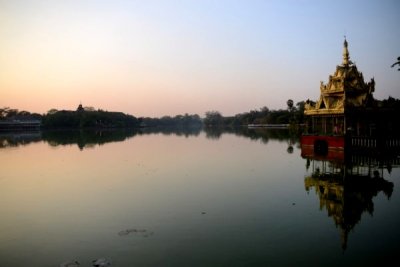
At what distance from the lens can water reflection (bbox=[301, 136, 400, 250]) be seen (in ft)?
43.3

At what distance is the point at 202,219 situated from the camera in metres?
12.6

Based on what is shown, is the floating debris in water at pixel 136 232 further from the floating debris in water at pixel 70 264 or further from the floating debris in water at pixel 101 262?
the floating debris in water at pixel 70 264

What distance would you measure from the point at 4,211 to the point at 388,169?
20903 mm

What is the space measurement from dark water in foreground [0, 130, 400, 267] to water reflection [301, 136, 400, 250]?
0.08 metres

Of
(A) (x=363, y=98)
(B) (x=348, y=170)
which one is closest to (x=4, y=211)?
(B) (x=348, y=170)

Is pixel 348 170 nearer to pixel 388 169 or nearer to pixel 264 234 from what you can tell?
pixel 388 169

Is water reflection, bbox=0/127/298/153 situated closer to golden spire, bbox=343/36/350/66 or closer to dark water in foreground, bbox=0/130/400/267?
golden spire, bbox=343/36/350/66

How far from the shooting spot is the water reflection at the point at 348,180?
13203mm

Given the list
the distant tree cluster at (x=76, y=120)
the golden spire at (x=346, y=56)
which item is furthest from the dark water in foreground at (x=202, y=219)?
the distant tree cluster at (x=76, y=120)

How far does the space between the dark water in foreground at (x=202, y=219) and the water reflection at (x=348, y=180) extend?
77 millimetres

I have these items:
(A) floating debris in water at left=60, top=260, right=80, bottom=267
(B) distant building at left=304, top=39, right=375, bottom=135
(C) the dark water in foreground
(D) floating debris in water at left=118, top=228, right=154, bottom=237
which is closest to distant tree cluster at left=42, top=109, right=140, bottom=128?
(B) distant building at left=304, top=39, right=375, bottom=135

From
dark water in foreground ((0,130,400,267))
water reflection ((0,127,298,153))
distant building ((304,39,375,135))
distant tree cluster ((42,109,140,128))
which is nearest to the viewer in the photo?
dark water in foreground ((0,130,400,267))

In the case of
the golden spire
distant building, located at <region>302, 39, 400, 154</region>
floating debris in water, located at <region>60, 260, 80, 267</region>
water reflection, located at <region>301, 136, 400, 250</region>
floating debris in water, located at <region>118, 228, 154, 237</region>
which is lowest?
floating debris in water, located at <region>60, 260, 80, 267</region>

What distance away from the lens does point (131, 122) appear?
575 feet
